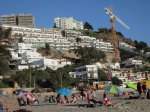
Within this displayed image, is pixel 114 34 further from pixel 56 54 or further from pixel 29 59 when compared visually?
pixel 29 59

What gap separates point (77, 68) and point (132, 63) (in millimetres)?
29008

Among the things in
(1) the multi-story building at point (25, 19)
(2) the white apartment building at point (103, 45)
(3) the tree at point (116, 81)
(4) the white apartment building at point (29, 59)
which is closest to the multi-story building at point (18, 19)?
(1) the multi-story building at point (25, 19)

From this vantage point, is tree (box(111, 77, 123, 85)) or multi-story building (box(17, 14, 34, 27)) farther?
multi-story building (box(17, 14, 34, 27))

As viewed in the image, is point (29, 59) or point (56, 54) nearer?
point (29, 59)

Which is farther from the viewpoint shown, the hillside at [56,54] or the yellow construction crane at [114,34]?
the yellow construction crane at [114,34]

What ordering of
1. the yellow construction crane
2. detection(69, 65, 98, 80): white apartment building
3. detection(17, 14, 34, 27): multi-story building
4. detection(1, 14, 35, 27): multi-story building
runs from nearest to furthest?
detection(69, 65, 98, 80): white apartment building, the yellow construction crane, detection(1, 14, 35, 27): multi-story building, detection(17, 14, 34, 27): multi-story building

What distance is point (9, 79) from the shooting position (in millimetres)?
54438

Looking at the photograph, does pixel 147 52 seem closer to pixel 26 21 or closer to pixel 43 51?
pixel 43 51

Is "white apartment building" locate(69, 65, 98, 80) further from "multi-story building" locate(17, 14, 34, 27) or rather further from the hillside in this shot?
"multi-story building" locate(17, 14, 34, 27)

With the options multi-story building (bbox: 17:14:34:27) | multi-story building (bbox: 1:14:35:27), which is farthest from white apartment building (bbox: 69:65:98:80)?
multi-story building (bbox: 17:14:34:27)

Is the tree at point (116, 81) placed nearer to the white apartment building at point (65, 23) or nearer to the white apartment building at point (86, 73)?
the white apartment building at point (86, 73)

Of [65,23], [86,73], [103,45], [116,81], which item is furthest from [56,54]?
[65,23]

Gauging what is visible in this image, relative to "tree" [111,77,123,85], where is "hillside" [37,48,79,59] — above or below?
above

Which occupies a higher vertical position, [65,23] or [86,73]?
[65,23]
